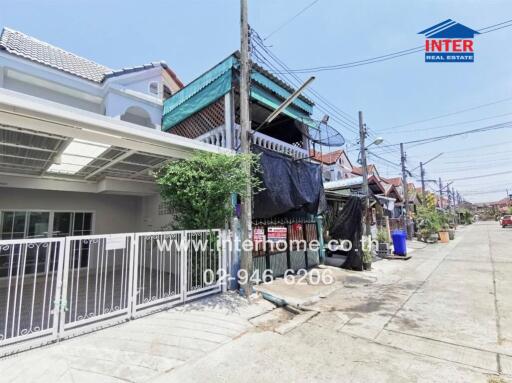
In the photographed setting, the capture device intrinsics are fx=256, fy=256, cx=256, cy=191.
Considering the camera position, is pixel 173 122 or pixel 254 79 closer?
pixel 254 79

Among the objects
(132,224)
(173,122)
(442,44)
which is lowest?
A: (132,224)

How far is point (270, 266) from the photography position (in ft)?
23.6

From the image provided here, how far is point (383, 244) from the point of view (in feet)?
39.7

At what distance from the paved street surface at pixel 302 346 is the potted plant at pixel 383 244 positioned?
630cm

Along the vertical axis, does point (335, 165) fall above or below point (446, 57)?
below

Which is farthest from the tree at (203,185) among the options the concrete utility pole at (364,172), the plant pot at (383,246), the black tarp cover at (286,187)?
the plant pot at (383,246)

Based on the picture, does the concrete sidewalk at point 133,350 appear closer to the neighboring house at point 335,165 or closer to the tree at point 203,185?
the tree at point 203,185

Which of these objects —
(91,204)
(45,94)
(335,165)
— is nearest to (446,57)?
(91,204)

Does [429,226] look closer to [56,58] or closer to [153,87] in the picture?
[153,87]

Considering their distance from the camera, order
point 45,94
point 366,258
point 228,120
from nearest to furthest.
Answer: point 228,120
point 366,258
point 45,94

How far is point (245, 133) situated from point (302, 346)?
4.27m

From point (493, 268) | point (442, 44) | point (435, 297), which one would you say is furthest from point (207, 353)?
point (493, 268)

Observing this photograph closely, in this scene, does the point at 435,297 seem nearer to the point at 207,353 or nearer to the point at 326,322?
the point at 326,322

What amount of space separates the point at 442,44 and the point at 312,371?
8999 millimetres
